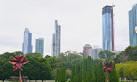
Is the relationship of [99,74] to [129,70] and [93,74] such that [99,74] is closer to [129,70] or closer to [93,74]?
[93,74]

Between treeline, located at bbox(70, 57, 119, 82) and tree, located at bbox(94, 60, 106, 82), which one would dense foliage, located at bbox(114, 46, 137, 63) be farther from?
tree, located at bbox(94, 60, 106, 82)

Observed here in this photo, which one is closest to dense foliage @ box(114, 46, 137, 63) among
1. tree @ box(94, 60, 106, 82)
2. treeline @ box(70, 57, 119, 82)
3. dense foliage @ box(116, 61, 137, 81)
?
dense foliage @ box(116, 61, 137, 81)

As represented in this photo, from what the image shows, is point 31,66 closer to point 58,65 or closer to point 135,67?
point 58,65

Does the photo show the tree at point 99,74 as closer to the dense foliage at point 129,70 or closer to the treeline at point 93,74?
the treeline at point 93,74

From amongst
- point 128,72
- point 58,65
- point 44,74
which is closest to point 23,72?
point 44,74

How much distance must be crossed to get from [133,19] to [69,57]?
150 m

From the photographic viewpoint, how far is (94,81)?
23.7m

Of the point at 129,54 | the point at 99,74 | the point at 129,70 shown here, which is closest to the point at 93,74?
the point at 99,74

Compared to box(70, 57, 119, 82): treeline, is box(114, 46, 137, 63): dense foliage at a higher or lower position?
higher

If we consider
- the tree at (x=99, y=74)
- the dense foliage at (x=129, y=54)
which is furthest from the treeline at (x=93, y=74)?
the dense foliage at (x=129, y=54)

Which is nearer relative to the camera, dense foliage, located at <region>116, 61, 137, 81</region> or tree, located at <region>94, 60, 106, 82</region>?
tree, located at <region>94, 60, 106, 82</region>

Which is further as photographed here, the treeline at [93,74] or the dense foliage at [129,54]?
the dense foliage at [129,54]

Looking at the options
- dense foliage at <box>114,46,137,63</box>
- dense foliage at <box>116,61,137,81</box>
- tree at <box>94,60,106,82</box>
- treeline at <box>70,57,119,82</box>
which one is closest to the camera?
treeline at <box>70,57,119,82</box>

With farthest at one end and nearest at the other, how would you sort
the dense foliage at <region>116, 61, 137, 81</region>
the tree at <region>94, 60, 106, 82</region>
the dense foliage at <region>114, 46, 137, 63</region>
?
the dense foliage at <region>114, 46, 137, 63</region>
the dense foliage at <region>116, 61, 137, 81</region>
the tree at <region>94, 60, 106, 82</region>
